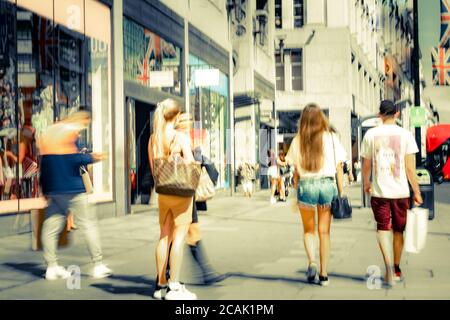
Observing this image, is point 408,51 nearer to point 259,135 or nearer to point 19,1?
point 259,135

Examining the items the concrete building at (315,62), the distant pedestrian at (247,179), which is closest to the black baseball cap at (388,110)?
the distant pedestrian at (247,179)

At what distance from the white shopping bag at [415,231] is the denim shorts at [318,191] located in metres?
0.76

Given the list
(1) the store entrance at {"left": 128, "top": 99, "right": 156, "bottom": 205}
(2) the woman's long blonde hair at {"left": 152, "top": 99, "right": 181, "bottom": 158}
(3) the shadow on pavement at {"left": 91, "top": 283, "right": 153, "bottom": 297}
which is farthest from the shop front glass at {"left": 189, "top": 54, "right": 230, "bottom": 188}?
(2) the woman's long blonde hair at {"left": 152, "top": 99, "right": 181, "bottom": 158}

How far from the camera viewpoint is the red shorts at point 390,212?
6918 millimetres

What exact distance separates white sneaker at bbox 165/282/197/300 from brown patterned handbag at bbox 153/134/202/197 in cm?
78

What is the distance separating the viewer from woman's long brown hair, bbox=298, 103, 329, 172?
6.87 m

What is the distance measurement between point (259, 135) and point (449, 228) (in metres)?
20.8

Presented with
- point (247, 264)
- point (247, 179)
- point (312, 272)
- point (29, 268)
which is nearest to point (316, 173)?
point (312, 272)

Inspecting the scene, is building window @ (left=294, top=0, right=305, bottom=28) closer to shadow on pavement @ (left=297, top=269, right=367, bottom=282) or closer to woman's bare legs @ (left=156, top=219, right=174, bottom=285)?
shadow on pavement @ (left=297, top=269, right=367, bottom=282)

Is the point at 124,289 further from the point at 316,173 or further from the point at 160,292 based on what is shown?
the point at 316,173

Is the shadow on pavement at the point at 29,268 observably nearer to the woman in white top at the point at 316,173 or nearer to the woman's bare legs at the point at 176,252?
the woman's bare legs at the point at 176,252

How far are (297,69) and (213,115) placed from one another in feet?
66.0

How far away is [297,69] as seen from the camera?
146ft
